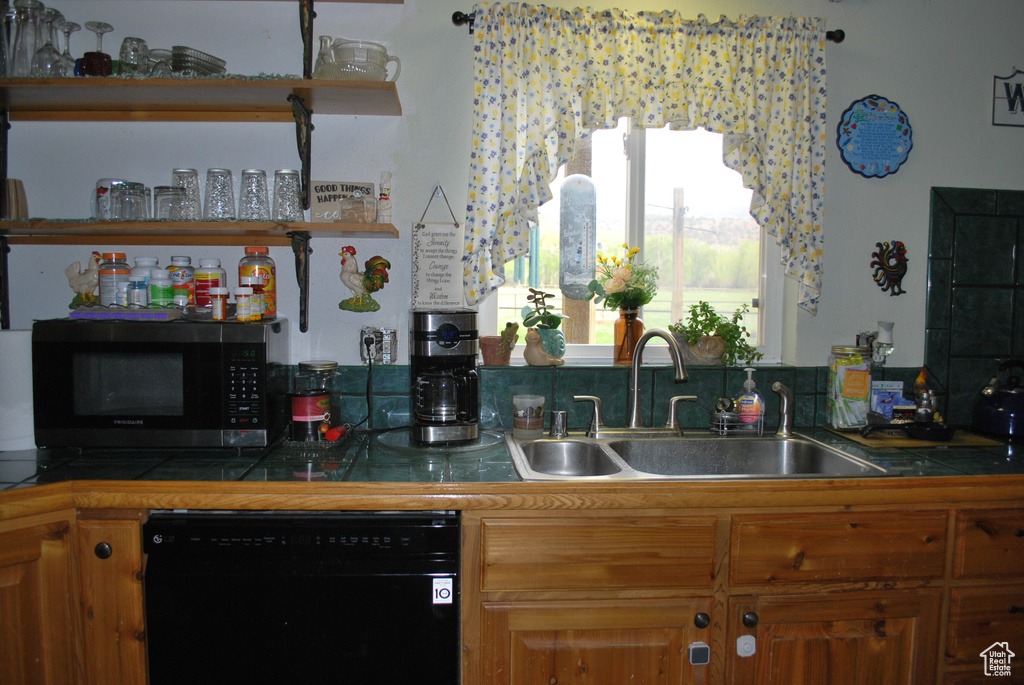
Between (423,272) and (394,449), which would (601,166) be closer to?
(423,272)

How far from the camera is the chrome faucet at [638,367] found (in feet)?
6.73

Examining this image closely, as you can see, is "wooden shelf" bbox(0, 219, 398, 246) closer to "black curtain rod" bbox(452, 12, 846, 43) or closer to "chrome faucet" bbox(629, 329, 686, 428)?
"black curtain rod" bbox(452, 12, 846, 43)

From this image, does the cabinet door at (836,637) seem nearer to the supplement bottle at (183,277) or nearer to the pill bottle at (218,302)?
the pill bottle at (218,302)

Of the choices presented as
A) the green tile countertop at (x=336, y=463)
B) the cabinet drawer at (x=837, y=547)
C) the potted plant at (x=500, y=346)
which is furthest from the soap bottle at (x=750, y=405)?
the potted plant at (x=500, y=346)

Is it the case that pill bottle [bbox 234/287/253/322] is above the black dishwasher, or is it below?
above

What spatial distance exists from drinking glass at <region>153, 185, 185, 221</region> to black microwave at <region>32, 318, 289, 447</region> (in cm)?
35

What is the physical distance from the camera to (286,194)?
2.03 meters

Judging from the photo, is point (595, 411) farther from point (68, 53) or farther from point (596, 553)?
point (68, 53)

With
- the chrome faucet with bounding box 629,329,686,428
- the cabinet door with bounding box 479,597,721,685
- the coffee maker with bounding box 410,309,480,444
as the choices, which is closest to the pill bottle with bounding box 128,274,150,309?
the coffee maker with bounding box 410,309,480,444

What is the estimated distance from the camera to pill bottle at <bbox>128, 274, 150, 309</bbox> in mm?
1930

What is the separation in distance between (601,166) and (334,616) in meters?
1.66

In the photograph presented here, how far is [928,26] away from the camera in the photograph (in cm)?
232

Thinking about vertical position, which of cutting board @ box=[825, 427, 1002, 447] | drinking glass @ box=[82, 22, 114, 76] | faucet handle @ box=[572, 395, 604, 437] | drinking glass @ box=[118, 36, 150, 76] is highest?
drinking glass @ box=[118, 36, 150, 76]

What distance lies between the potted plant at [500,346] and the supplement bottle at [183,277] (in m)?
0.90
